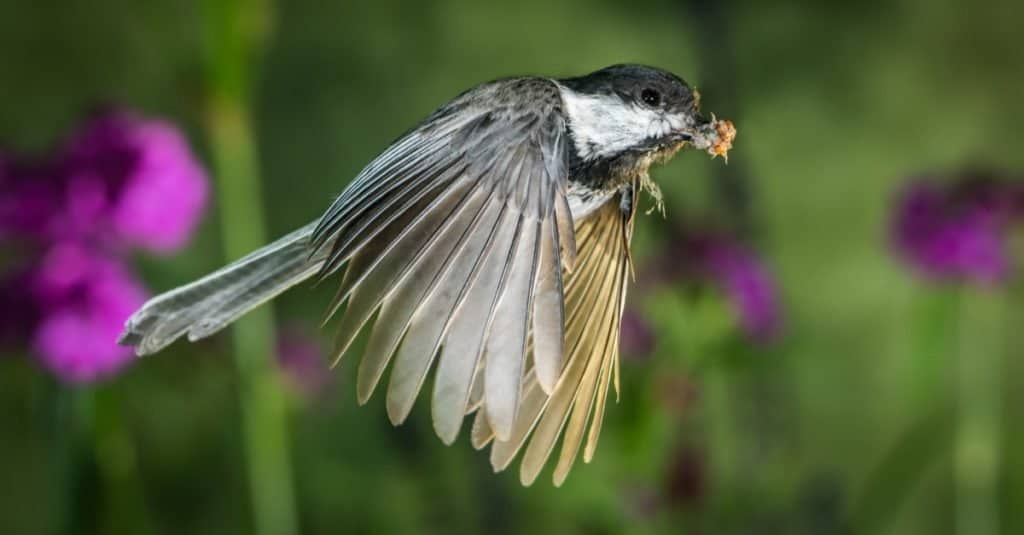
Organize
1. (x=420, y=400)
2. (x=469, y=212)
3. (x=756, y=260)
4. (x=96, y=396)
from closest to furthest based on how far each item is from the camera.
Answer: (x=469, y=212) < (x=96, y=396) < (x=756, y=260) < (x=420, y=400)

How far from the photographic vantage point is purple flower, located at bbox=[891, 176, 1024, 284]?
123 centimetres

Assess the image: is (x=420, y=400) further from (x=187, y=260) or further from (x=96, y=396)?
(x=96, y=396)

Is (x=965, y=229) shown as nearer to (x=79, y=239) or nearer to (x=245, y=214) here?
(x=245, y=214)

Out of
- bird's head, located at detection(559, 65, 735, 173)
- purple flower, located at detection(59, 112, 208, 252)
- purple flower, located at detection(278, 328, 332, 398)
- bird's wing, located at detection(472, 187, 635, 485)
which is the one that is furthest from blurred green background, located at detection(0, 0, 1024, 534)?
bird's head, located at detection(559, 65, 735, 173)

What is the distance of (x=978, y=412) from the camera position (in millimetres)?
1359

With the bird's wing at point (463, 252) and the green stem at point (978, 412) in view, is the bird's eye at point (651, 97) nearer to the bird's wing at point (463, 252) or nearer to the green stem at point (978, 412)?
the bird's wing at point (463, 252)

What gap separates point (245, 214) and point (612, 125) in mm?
604

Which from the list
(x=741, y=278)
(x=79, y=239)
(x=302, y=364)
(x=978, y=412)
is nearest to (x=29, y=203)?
(x=79, y=239)

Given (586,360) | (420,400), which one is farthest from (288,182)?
(586,360)

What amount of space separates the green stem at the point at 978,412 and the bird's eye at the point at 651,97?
0.83 meters

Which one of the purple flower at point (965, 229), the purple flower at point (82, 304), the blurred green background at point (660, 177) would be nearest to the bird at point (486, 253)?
the purple flower at point (82, 304)

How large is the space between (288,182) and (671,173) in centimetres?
46

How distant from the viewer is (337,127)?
169 cm

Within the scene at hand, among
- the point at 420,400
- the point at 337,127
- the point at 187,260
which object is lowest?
the point at 420,400
